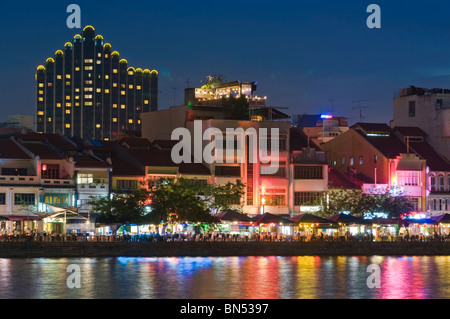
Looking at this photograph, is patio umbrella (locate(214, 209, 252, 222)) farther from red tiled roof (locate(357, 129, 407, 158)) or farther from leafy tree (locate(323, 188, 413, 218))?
red tiled roof (locate(357, 129, 407, 158))

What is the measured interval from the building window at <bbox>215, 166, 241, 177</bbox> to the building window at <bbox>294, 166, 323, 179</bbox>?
→ 6.59m

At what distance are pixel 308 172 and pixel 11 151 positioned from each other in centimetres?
3240

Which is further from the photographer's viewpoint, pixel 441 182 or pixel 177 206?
pixel 441 182

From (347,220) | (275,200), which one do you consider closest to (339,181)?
(275,200)

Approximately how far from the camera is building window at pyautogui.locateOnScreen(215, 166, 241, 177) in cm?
10825

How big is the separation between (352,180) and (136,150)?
83.5ft

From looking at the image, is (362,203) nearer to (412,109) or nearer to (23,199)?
(412,109)

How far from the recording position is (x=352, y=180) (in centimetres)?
11700

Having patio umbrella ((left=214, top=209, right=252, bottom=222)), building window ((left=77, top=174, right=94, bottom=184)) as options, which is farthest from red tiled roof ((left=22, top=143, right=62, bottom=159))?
patio umbrella ((left=214, top=209, right=252, bottom=222))

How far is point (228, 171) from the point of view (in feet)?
357

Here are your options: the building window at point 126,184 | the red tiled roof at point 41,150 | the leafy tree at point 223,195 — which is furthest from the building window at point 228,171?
the red tiled roof at point 41,150

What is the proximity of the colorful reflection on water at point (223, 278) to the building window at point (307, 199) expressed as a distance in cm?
1982
